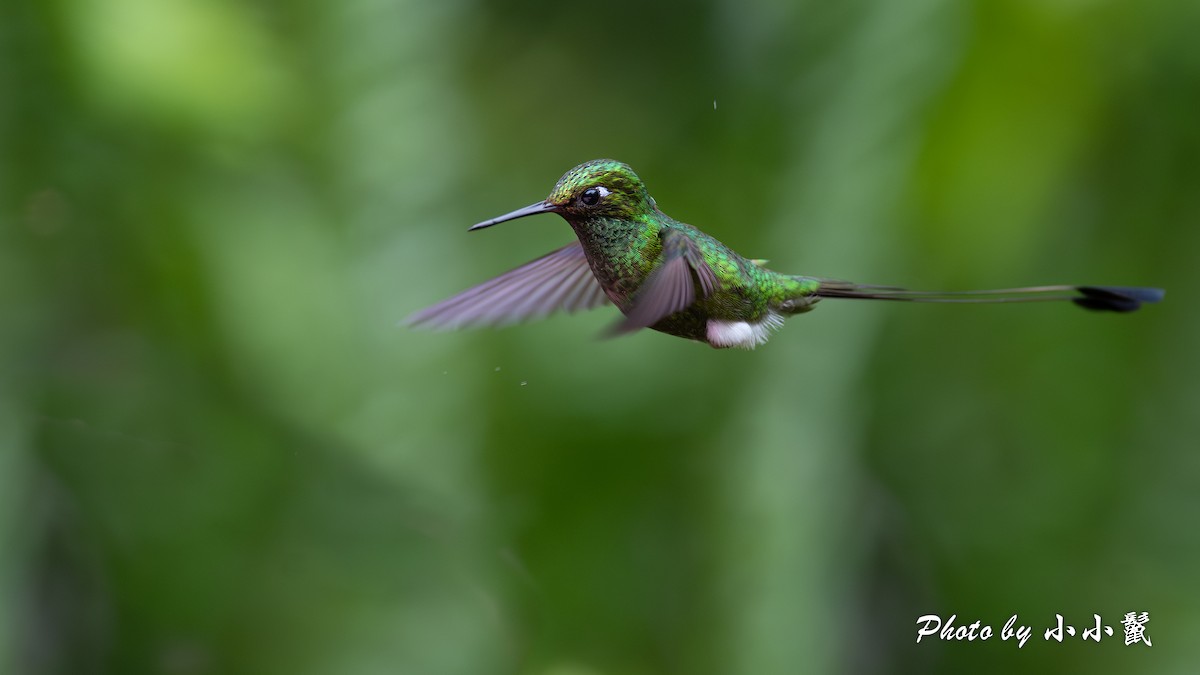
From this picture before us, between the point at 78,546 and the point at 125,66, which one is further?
the point at 78,546

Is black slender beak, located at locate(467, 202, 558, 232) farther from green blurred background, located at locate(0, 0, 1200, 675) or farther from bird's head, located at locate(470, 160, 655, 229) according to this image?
green blurred background, located at locate(0, 0, 1200, 675)

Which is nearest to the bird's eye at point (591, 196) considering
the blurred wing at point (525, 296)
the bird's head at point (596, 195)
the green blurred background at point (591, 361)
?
the bird's head at point (596, 195)

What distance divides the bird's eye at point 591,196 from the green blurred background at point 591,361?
1.43 metres

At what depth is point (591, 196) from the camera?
3.46ft

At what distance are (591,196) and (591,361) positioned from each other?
1.51 metres

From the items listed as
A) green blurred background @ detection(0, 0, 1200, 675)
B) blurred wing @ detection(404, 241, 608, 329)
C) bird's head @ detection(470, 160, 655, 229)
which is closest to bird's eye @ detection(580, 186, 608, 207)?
bird's head @ detection(470, 160, 655, 229)

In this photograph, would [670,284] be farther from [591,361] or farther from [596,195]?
[591,361]

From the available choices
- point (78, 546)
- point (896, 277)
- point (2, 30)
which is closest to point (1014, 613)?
point (896, 277)

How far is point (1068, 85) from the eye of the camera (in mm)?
2408

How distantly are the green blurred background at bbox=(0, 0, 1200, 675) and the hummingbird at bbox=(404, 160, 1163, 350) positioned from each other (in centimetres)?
123

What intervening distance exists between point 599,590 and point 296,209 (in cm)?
107

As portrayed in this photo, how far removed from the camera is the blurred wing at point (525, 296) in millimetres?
1141

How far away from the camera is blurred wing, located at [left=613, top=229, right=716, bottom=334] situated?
855 mm

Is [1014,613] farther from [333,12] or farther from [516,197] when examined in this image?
[333,12]
